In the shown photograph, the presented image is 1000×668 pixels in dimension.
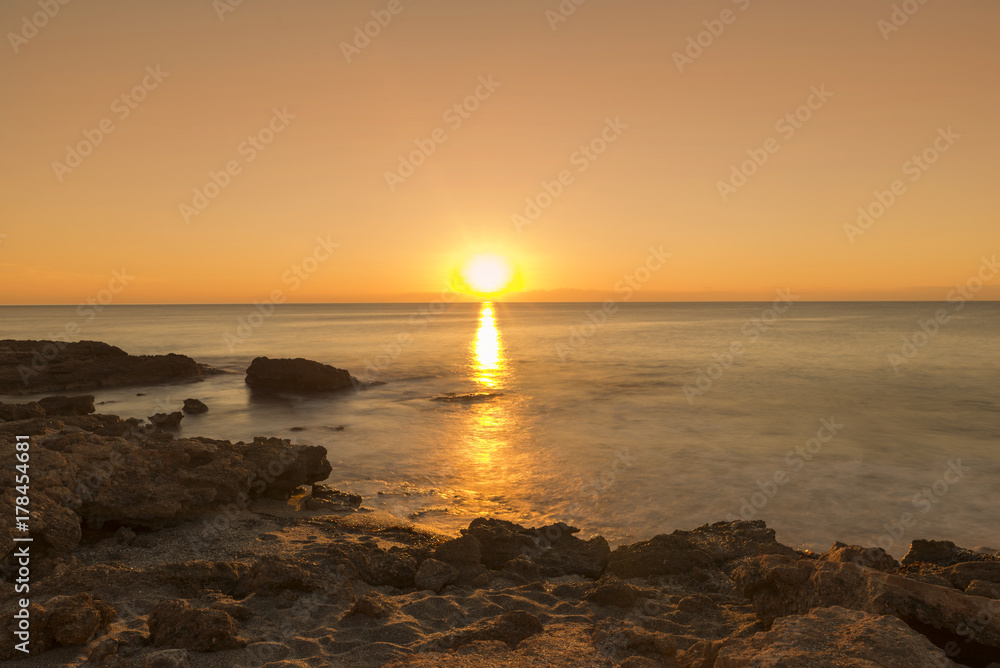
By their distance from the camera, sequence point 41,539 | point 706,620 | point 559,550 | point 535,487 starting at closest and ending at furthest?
1. point 706,620
2. point 41,539
3. point 559,550
4. point 535,487

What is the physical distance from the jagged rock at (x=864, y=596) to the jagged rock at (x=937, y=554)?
3475 mm

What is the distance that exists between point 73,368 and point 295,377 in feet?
Result: 36.1

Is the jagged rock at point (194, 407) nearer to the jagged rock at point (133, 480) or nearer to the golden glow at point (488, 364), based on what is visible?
the jagged rock at point (133, 480)

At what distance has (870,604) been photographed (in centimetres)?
461

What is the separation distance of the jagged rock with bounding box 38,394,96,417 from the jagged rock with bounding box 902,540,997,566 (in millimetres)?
20410

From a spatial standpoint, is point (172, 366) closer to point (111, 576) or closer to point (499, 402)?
point (499, 402)

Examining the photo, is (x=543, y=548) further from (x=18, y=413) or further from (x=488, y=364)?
(x=488, y=364)

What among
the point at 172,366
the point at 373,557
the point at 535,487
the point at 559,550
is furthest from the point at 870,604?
the point at 172,366

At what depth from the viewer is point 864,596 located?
15.5ft

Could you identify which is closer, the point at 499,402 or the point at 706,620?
the point at 706,620

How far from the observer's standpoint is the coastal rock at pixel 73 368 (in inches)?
1011

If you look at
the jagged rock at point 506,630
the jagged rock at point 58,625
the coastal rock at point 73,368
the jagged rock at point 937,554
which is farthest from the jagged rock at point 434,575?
the coastal rock at point 73,368

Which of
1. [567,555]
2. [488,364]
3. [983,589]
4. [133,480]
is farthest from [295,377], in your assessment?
[983,589]

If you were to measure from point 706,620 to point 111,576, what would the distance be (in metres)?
6.46
